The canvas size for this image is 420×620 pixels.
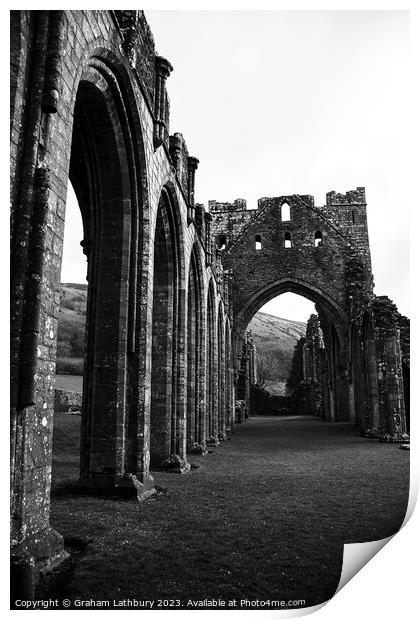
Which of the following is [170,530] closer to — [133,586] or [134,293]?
[133,586]

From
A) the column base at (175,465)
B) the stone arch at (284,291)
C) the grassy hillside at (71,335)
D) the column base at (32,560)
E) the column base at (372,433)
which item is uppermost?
the stone arch at (284,291)

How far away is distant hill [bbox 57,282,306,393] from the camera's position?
Answer: 15.4 meters

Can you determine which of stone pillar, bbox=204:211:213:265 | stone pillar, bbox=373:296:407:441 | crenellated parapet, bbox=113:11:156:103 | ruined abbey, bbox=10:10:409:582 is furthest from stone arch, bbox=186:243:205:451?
stone pillar, bbox=373:296:407:441

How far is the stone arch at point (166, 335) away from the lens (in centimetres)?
811

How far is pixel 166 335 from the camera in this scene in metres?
8.40

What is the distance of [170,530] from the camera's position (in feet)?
13.4

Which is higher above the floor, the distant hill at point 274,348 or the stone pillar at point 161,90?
the stone pillar at point 161,90

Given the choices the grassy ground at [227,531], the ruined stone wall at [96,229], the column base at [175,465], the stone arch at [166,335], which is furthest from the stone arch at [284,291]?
the column base at [175,465]

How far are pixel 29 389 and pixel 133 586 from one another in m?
1.21

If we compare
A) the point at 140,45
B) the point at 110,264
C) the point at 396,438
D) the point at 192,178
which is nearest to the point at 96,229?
the point at 110,264

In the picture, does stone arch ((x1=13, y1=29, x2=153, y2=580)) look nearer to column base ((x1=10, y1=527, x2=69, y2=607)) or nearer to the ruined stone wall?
the ruined stone wall

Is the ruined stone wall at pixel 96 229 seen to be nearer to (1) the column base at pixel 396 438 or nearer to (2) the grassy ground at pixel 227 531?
(2) the grassy ground at pixel 227 531

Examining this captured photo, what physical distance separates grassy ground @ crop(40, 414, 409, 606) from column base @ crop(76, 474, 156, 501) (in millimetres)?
184

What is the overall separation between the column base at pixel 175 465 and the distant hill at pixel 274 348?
39.2 meters
